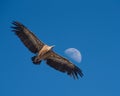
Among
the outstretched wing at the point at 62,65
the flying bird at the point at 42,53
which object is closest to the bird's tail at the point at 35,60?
the flying bird at the point at 42,53

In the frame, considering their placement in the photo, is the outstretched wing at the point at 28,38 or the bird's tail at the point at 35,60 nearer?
the bird's tail at the point at 35,60

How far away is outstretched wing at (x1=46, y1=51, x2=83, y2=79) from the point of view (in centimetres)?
4325

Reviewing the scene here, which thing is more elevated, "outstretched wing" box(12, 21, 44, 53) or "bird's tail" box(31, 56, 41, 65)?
"outstretched wing" box(12, 21, 44, 53)

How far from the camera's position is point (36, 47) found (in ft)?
139

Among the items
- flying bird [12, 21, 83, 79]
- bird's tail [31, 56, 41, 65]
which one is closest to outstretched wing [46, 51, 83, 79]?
flying bird [12, 21, 83, 79]

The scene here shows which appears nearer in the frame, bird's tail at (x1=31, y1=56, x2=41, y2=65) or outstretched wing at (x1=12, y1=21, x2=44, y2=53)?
bird's tail at (x1=31, y1=56, x2=41, y2=65)

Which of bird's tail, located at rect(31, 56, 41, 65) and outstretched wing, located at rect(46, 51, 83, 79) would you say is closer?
bird's tail, located at rect(31, 56, 41, 65)

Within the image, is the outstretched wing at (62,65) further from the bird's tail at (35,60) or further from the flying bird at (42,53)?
the bird's tail at (35,60)

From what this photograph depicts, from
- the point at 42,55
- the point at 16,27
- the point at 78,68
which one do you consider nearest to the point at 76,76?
the point at 78,68

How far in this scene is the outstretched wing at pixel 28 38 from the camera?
4203 cm

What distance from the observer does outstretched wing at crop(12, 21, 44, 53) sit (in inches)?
1655

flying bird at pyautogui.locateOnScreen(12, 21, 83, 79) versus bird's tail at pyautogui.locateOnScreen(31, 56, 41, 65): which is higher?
flying bird at pyautogui.locateOnScreen(12, 21, 83, 79)

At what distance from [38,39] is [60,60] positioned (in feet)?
9.19

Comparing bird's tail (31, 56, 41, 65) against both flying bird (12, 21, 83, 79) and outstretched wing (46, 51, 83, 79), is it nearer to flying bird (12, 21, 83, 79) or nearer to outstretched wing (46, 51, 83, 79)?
flying bird (12, 21, 83, 79)
